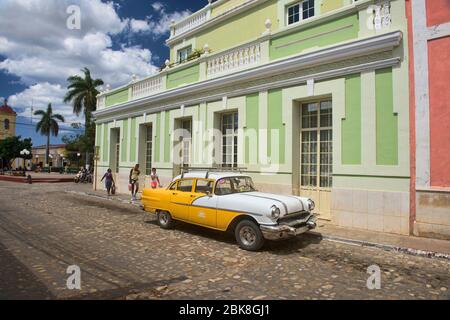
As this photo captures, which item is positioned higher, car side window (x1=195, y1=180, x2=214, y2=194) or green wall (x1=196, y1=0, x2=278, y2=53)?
green wall (x1=196, y1=0, x2=278, y2=53)

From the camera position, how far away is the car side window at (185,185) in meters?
7.89

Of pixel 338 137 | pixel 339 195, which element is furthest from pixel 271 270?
pixel 338 137

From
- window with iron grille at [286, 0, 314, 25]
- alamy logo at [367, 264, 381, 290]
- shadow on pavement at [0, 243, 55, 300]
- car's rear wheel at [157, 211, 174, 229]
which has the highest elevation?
window with iron grille at [286, 0, 314, 25]

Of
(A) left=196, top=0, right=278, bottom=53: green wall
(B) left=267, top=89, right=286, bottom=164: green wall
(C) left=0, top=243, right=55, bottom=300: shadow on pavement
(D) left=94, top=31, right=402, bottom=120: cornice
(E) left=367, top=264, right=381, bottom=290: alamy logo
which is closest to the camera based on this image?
(C) left=0, top=243, right=55, bottom=300: shadow on pavement

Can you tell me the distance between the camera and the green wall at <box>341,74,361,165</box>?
8.46m

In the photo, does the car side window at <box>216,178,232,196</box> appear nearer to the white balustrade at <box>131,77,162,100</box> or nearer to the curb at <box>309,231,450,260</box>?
the curb at <box>309,231,450,260</box>

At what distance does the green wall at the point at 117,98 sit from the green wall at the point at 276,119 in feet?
33.2

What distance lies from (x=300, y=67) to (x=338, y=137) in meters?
2.53

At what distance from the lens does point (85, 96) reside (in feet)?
117

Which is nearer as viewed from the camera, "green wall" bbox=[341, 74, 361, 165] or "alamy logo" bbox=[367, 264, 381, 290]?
"alamy logo" bbox=[367, 264, 381, 290]

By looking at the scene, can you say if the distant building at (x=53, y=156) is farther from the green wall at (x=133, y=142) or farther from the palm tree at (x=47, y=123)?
the green wall at (x=133, y=142)

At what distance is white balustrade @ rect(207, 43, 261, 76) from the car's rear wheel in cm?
610

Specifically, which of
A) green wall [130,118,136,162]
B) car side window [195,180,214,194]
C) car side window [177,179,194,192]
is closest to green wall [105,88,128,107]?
green wall [130,118,136,162]

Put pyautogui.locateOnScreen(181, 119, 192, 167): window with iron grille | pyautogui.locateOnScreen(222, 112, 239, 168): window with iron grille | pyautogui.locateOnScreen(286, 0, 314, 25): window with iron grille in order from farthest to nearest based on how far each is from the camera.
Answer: pyautogui.locateOnScreen(181, 119, 192, 167): window with iron grille
pyautogui.locateOnScreen(286, 0, 314, 25): window with iron grille
pyautogui.locateOnScreen(222, 112, 239, 168): window with iron grille
